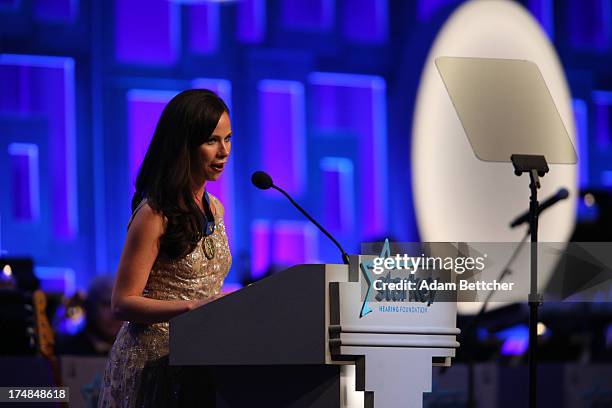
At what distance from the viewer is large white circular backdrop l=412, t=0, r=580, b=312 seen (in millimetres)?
7340

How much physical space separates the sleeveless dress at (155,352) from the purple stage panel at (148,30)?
15.4 feet

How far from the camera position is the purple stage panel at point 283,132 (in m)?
7.52

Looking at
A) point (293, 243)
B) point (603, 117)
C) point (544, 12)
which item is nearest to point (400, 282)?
point (293, 243)

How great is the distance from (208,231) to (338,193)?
4.86m

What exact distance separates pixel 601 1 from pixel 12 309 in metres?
6.28

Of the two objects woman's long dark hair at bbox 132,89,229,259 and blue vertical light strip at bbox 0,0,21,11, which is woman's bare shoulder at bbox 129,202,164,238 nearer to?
woman's long dark hair at bbox 132,89,229,259

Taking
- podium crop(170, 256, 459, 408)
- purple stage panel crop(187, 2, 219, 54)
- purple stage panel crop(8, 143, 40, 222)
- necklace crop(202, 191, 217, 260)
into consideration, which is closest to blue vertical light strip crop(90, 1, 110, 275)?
purple stage panel crop(8, 143, 40, 222)

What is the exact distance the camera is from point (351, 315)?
8.02 ft

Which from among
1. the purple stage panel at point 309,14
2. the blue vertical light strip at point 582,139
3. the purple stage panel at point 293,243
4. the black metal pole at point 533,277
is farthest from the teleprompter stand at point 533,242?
the blue vertical light strip at point 582,139

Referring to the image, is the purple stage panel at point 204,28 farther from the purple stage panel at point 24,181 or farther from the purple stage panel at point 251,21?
the purple stage panel at point 24,181

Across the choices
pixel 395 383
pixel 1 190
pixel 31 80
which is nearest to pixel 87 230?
pixel 1 190

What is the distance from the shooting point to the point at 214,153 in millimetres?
2840

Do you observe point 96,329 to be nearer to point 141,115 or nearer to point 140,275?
point 141,115

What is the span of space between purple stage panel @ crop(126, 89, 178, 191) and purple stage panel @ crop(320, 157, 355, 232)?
48.9 inches
